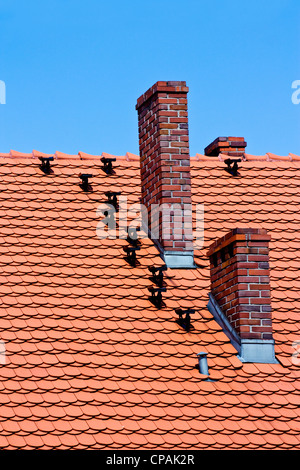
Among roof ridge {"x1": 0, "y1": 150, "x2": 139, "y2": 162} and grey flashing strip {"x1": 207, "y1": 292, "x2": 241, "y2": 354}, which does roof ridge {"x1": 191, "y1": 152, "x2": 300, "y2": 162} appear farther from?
grey flashing strip {"x1": 207, "y1": 292, "x2": 241, "y2": 354}

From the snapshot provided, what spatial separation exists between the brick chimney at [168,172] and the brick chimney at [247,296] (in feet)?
3.50

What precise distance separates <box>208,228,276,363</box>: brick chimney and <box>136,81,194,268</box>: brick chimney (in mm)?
1066

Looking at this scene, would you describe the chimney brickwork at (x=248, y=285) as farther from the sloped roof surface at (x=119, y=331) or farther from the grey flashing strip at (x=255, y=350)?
the sloped roof surface at (x=119, y=331)

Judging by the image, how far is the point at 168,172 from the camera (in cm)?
1120

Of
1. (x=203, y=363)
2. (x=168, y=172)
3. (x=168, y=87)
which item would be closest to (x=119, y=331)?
(x=203, y=363)

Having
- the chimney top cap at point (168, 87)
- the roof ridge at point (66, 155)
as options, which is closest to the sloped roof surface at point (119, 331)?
the roof ridge at point (66, 155)

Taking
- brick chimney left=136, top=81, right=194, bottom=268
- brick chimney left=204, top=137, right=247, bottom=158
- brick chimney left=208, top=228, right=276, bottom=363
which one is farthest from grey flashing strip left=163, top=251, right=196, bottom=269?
brick chimney left=204, top=137, right=247, bottom=158

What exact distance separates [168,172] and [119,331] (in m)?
2.63

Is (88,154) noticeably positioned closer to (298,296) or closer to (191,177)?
(191,177)

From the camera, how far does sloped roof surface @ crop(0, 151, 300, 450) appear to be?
829cm

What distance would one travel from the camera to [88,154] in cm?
1248
